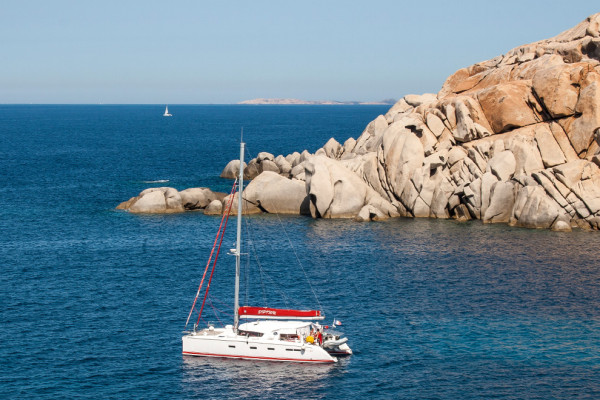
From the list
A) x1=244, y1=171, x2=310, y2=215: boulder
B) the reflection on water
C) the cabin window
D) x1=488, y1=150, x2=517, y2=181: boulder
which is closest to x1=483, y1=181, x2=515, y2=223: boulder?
x1=488, y1=150, x2=517, y2=181: boulder

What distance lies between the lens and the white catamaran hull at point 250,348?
51.7 m

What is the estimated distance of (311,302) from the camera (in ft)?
210

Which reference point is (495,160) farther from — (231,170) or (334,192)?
(231,170)

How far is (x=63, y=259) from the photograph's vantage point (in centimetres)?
7806

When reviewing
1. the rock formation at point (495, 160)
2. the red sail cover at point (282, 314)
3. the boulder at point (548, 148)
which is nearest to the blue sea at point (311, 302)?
the rock formation at point (495, 160)

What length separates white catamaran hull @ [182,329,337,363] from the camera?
51.7 meters

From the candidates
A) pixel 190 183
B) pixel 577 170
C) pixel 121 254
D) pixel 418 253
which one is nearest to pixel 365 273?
pixel 418 253

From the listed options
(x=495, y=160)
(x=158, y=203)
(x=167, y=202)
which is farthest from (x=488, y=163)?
(x=158, y=203)

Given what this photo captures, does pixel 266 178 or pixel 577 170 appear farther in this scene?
pixel 266 178

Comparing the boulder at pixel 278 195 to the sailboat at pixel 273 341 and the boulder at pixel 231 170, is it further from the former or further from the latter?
the sailboat at pixel 273 341

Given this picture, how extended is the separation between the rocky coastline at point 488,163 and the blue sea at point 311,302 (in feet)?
9.66

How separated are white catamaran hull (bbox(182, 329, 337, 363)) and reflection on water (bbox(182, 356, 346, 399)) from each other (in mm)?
407

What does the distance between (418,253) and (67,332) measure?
3803cm

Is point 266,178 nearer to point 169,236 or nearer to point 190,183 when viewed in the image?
point 169,236
